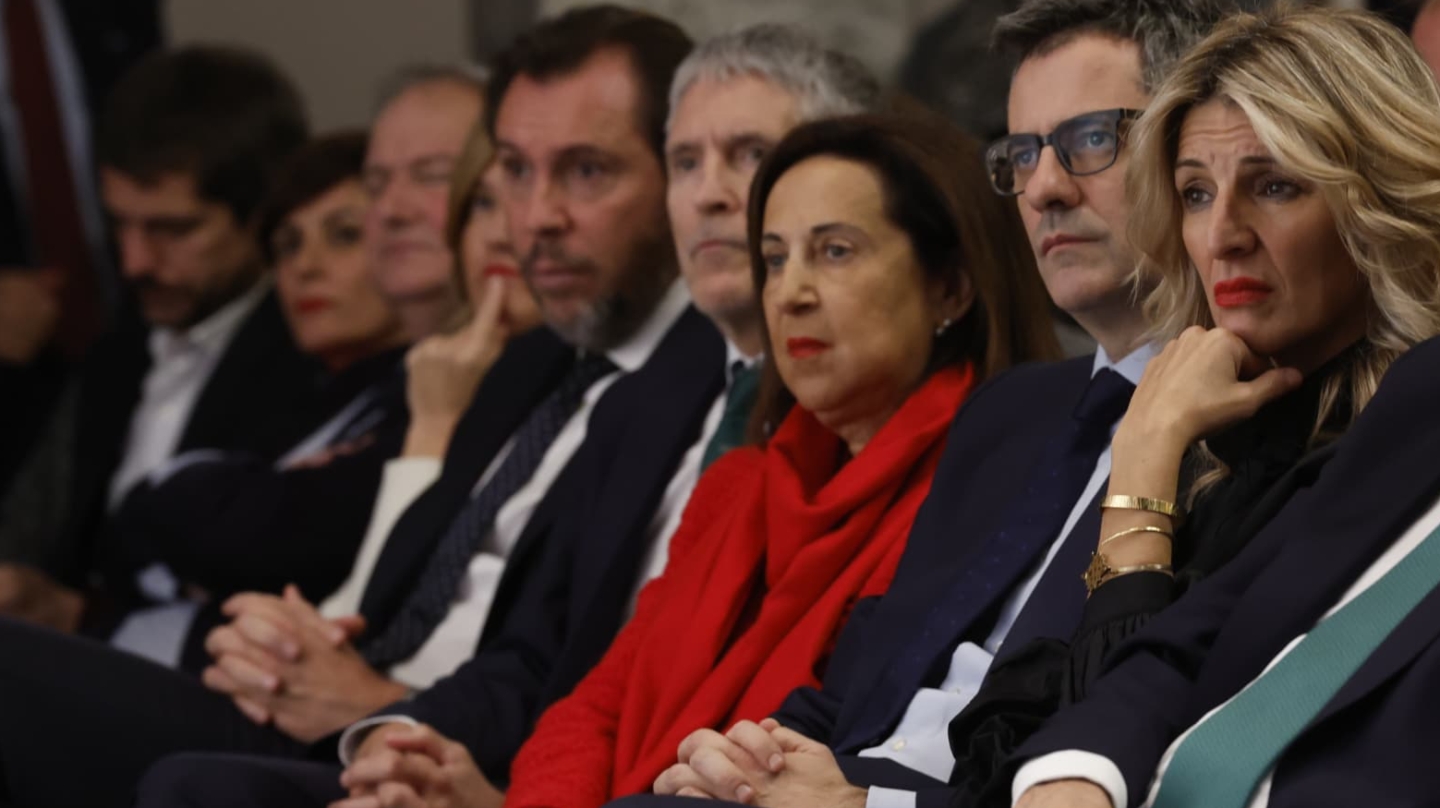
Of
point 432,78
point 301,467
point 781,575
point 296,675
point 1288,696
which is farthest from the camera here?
point 432,78

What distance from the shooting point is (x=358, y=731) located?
133 inches

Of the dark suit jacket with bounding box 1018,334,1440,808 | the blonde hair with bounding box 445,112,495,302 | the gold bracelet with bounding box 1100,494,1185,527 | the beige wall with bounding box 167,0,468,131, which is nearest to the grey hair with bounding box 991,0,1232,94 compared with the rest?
the gold bracelet with bounding box 1100,494,1185,527

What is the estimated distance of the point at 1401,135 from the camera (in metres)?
2.15

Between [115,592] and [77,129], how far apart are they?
5.93 ft

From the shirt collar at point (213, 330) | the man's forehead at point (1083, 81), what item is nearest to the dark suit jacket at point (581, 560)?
the man's forehead at point (1083, 81)

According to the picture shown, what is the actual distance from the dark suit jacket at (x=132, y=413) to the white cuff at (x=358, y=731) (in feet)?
5.04

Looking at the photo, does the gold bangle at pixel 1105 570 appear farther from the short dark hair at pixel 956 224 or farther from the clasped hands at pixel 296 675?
the clasped hands at pixel 296 675

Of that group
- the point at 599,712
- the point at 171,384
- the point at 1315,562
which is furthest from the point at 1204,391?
the point at 171,384

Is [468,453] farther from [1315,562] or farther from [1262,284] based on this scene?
[1315,562]

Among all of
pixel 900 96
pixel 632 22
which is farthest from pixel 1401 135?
pixel 632 22

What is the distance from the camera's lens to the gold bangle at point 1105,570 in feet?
7.27

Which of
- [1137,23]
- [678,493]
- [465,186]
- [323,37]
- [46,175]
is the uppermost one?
[1137,23]

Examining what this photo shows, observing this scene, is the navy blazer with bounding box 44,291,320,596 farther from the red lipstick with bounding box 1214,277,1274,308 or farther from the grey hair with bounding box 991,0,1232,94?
the red lipstick with bounding box 1214,277,1274,308

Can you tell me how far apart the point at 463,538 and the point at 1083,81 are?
1.51 metres
